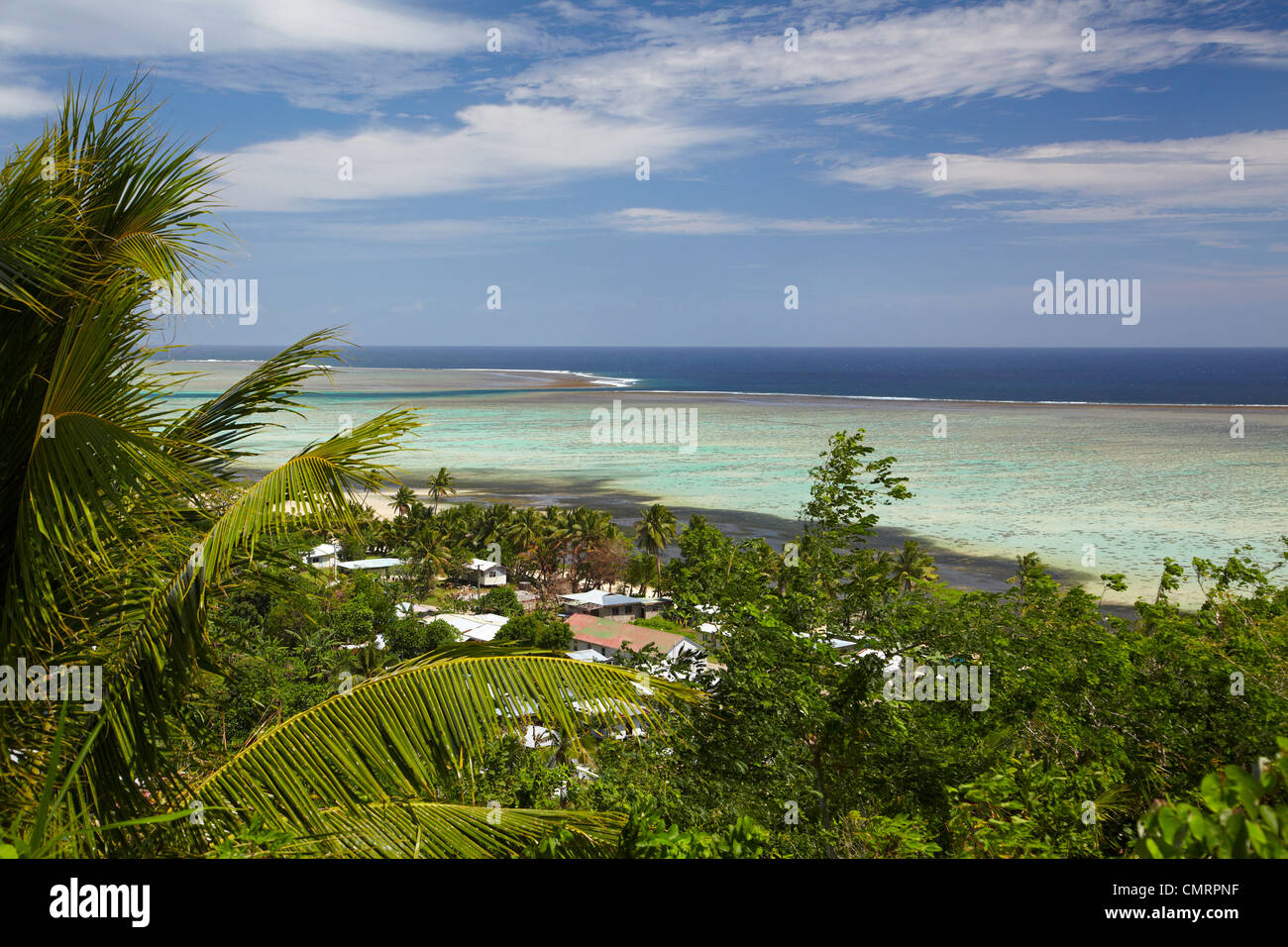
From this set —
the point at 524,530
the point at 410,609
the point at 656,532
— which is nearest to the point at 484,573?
the point at 524,530

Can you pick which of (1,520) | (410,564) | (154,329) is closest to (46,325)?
(154,329)

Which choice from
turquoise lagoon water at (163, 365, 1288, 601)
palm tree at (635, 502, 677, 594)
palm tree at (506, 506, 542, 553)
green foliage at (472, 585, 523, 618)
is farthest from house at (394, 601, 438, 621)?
palm tree at (635, 502, 677, 594)

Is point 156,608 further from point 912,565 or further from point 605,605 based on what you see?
point 605,605

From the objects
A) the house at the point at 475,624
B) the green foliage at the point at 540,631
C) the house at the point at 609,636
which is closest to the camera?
the green foliage at the point at 540,631

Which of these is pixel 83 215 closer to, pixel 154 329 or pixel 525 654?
pixel 154 329

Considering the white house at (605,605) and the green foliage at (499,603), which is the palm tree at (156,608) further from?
the white house at (605,605)

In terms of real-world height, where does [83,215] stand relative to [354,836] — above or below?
above

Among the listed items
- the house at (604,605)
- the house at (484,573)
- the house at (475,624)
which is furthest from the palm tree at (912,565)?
the house at (484,573)
